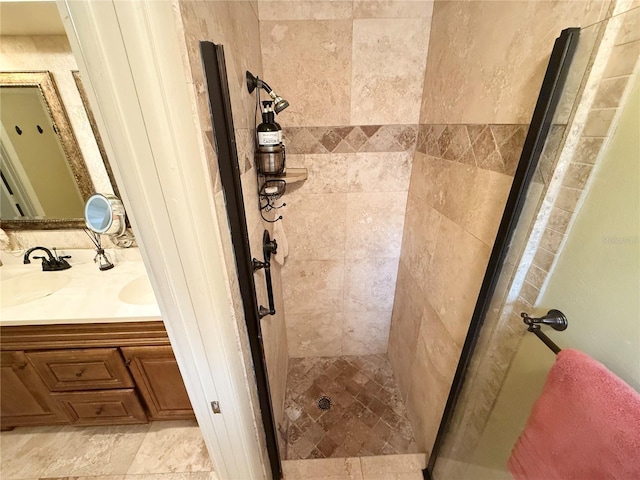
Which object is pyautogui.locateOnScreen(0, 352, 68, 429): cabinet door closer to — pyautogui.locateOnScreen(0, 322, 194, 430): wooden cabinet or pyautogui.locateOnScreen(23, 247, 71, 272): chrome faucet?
pyautogui.locateOnScreen(0, 322, 194, 430): wooden cabinet

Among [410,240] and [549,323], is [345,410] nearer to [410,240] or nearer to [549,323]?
[410,240]

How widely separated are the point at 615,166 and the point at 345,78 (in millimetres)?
1084

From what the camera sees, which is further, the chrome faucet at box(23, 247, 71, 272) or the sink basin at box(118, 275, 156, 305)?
the chrome faucet at box(23, 247, 71, 272)

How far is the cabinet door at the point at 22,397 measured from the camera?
121 cm

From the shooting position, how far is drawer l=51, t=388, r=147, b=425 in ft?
4.32

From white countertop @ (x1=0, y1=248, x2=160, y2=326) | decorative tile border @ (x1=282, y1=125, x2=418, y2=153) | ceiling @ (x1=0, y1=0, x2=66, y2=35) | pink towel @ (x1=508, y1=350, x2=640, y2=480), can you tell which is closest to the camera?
pink towel @ (x1=508, y1=350, x2=640, y2=480)

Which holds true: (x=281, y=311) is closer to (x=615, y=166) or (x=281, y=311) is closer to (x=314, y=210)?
(x=314, y=210)

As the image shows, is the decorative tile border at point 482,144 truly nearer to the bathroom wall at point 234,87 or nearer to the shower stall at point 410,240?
the shower stall at point 410,240

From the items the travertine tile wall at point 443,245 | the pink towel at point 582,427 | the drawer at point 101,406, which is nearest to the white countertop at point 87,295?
the drawer at point 101,406

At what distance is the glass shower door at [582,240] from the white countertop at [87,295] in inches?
54.7

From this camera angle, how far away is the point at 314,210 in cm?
151

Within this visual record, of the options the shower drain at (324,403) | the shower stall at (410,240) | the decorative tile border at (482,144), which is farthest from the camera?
the shower drain at (324,403)

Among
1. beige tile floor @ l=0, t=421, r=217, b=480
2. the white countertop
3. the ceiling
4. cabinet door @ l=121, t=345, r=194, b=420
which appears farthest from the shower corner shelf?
beige tile floor @ l=0, t=421, r=217, b=480

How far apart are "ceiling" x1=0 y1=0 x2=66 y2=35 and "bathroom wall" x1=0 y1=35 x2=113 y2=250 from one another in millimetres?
27
